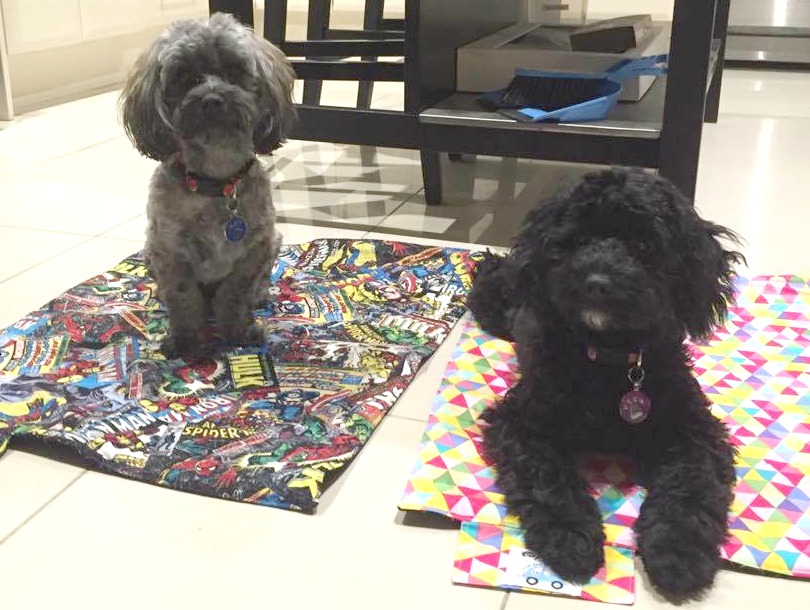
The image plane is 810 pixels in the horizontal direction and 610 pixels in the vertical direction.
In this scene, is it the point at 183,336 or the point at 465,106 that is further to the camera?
the point at 465,106

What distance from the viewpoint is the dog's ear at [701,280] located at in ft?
3.98

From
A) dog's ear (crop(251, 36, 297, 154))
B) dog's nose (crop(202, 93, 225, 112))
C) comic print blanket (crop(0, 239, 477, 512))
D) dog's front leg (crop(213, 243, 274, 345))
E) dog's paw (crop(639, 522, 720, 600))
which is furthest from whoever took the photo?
dog's front leg (crop(213, 243, 274, 345))

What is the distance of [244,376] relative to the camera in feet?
5.44

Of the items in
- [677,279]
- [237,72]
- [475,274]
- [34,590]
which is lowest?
[34,590]

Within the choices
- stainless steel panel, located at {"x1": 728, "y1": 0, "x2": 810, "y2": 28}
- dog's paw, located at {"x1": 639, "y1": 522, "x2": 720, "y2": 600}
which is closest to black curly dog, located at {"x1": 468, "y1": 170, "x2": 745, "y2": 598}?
dog's paw, located at {"x1": 639, "y1": 522, "x2": 720, "y2": 600}

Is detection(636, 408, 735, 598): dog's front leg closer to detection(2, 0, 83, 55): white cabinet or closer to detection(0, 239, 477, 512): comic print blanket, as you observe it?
detection(0, 239, 477, 512): comic print blanket

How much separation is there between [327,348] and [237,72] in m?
0.56

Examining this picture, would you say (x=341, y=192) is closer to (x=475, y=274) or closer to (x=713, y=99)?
(x=475, y=274)

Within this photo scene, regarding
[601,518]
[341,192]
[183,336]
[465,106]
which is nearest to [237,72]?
[183,336]

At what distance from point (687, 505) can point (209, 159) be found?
3.41ft

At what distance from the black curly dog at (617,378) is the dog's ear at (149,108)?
73 cm

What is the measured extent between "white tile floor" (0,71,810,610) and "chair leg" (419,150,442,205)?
4cm

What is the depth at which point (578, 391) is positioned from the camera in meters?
1.30

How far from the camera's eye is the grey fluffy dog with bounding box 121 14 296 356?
5.21ft
